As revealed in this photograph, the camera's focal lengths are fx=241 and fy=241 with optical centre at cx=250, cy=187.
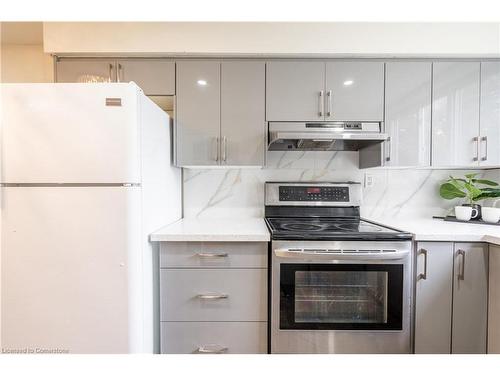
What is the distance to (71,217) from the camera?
110cm

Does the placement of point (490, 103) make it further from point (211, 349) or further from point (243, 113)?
point (211, 349)

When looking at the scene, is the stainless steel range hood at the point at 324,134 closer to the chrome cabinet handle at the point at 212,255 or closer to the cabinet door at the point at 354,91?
the cabinet door at the point at 354,91

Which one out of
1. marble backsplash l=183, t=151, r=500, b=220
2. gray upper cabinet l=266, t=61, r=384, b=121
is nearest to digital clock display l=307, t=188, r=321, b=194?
marble backsplash l=183, t=151, r=500, b=220

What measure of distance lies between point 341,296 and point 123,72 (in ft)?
6.42

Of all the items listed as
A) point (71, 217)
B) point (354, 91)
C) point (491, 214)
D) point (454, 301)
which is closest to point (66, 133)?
point (71, 217)

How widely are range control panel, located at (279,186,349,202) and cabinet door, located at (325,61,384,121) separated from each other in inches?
21.7

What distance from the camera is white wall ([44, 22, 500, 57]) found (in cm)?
157

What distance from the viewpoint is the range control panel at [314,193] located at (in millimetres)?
1905

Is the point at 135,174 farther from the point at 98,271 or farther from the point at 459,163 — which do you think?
the point at 459,163

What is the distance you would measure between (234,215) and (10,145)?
54.2 inches

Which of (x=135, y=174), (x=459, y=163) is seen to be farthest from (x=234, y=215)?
(x=459, y=163)

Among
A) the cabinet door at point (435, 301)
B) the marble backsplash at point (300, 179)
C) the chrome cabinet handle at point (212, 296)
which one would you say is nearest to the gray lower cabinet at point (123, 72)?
the marble backsplash at point (300, 179)

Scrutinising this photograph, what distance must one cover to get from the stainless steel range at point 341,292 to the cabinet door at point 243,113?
2.05 feet

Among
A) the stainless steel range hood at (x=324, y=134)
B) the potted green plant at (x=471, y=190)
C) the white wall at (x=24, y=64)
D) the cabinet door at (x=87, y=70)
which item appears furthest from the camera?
the white wall at (x=24, y=64)
